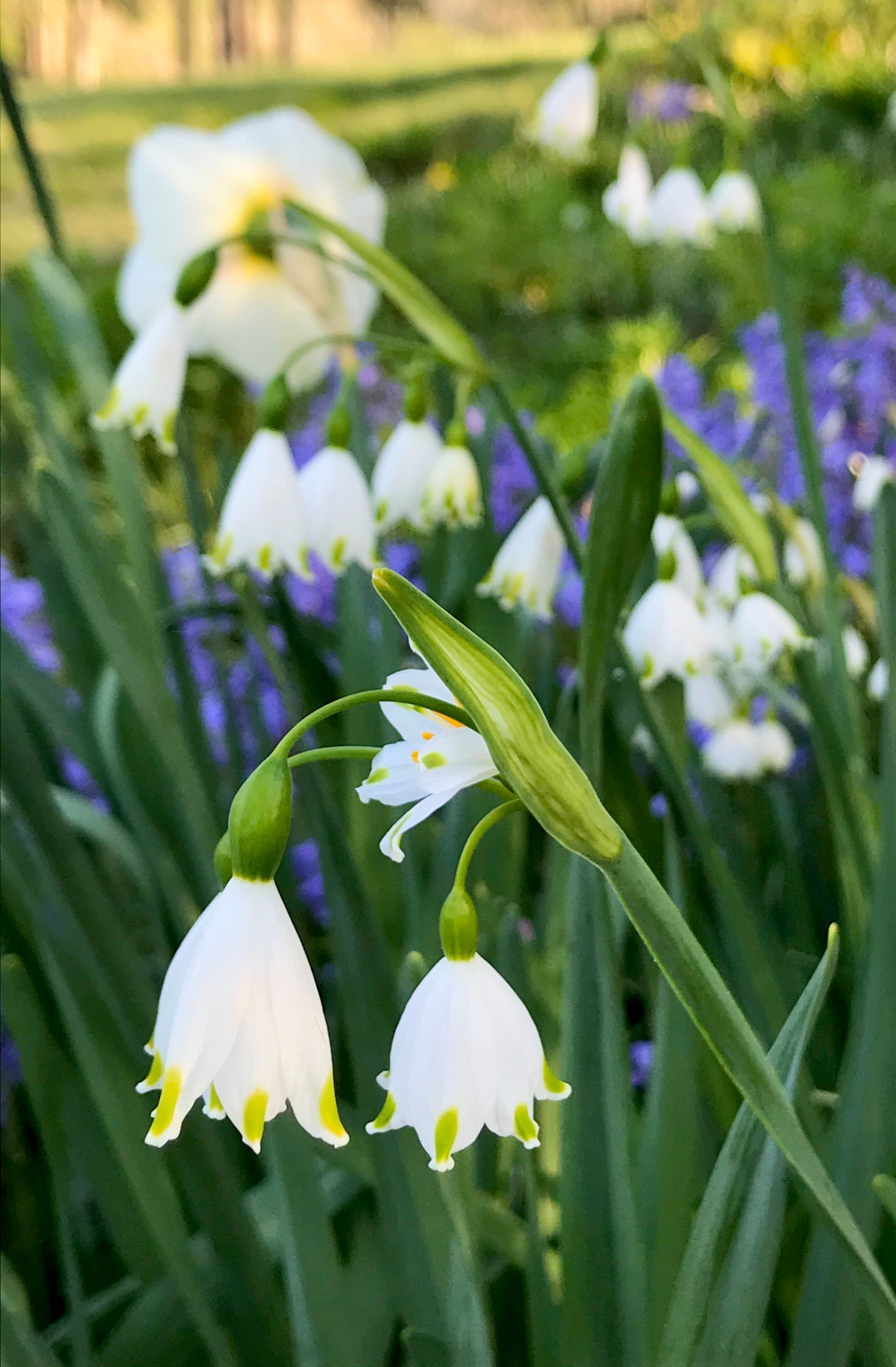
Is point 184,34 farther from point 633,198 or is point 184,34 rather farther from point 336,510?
point 336,510

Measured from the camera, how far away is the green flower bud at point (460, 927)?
0.97 feet

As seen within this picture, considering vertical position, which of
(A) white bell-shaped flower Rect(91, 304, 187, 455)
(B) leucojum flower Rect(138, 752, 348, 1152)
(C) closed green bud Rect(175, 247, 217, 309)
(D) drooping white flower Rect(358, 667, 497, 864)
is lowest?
(B) leucojum flower Rect(138, 752, 348, 1152)

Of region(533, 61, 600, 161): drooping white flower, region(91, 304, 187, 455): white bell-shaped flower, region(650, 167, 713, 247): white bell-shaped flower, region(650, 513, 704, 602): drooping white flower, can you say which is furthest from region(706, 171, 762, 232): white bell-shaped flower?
region(91, 304, 187, 455): white bell-shaped flower

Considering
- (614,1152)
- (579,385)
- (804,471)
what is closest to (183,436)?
(804,471)

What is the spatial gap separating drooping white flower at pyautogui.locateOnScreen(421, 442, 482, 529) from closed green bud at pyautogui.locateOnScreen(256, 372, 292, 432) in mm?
90

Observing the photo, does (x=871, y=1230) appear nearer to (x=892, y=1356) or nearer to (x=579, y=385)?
(x=892, y=1356)

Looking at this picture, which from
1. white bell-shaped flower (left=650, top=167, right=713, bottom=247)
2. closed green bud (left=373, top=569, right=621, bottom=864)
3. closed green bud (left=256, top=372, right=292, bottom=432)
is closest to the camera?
closed green bud (left=373, top=569, right=621, bottom=864)

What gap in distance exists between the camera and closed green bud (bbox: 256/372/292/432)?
1.87 feet

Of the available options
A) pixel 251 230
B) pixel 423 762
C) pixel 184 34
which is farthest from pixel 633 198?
pixel 184 34

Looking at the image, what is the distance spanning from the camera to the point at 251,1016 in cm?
29

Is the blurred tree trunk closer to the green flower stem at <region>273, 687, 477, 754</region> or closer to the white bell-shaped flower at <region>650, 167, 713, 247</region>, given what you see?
the white bell-shaped flower at <region>650, 167, 713, 247</region>

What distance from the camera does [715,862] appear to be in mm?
513

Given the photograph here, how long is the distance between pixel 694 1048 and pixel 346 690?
34 cm

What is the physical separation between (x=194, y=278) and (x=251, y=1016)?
0.41 m
